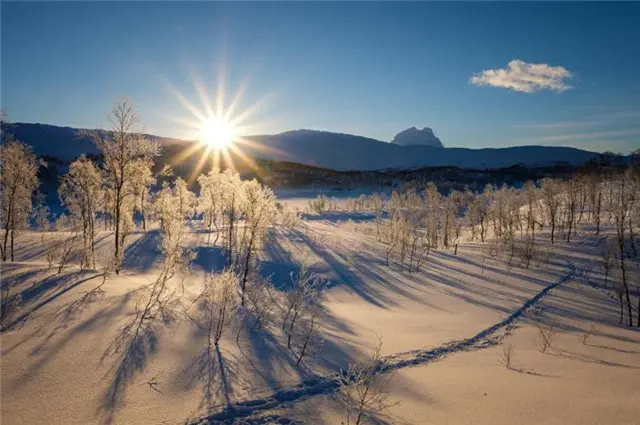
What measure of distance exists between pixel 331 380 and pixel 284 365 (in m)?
1.42

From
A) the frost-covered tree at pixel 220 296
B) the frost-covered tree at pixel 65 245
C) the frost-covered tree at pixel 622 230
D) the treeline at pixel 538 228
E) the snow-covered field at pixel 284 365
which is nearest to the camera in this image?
the snow-covered field at pixel 284 365

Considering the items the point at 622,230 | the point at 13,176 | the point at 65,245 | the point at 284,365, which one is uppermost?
the point at 13,176

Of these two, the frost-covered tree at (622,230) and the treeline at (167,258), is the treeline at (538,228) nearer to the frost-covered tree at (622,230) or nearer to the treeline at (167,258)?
the frost-covered tree at (622,230)

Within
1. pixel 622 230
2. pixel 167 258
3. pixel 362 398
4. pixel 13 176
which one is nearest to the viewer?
pixel 362 398

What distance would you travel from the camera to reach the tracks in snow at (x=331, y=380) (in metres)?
8.13

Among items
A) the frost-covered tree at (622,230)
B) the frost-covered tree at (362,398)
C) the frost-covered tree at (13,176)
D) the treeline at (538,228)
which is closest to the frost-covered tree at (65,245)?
the frost-covered tree at (13,176)

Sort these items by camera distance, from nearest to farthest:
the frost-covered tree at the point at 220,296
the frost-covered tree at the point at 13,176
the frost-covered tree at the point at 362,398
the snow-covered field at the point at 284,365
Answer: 1. the snow-covered field at the point at 284,365
2. the frost-covered tree at the point at 362,398
3. the frost-covered tree at the point at 220,296
4. the frost-covered tree at the point at 13,176

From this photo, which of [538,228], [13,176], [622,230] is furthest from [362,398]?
[538,228]

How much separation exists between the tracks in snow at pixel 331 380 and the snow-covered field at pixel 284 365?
0.04m

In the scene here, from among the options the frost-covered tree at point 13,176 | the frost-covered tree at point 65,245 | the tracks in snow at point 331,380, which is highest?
the frost-covered tree at point 13,176

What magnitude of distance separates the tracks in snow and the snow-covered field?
1.6 inches

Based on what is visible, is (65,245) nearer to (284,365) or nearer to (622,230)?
(284,365)

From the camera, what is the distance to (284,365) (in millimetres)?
10633

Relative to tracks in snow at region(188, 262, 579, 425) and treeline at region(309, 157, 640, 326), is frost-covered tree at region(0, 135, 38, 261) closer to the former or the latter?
tracks in snow at region(188, 262, 579, 425)
